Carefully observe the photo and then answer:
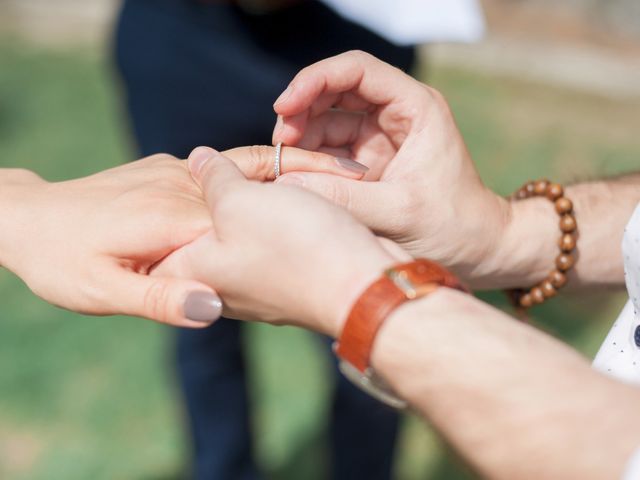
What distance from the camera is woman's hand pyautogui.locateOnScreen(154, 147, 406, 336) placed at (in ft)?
2.94

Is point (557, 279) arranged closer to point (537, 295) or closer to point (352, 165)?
point (537, 295)

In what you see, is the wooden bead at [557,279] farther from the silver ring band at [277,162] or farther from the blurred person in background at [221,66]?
the blurred person in background at [221,66]

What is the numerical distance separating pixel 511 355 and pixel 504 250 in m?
0.50

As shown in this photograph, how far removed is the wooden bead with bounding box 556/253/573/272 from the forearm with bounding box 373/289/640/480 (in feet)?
1.40

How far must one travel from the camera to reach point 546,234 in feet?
4.25

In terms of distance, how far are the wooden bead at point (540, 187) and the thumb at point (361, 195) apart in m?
0.28

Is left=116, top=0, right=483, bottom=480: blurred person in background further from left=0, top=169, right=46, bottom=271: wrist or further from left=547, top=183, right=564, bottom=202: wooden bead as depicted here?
left=0, top=169, right=46, bottom=271: wrist

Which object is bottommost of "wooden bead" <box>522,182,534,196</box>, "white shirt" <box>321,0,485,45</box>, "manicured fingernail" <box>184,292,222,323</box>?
"manicured fingernail" <box>184,292,222,323</box>

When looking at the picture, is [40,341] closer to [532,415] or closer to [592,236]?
[592,236]

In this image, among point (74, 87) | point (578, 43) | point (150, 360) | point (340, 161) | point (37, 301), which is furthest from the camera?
point (578, 43)

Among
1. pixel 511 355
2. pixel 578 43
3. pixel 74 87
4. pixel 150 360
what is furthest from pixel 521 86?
pixel 511 355

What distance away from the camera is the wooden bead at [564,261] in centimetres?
127

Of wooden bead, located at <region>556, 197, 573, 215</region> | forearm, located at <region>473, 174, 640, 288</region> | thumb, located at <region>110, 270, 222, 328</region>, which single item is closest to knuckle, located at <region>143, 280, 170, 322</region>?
thumb, located at <region>110, 270, 222, 328</region>

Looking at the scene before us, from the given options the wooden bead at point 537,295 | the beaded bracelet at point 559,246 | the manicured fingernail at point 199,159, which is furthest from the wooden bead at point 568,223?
the manicured fingernail at point 199,159
